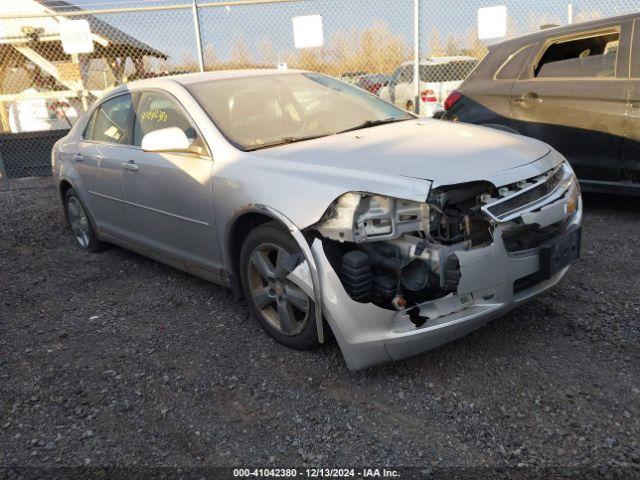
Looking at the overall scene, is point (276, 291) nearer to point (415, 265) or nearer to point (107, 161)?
point (415, 265)

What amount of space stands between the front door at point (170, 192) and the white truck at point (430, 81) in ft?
18.7

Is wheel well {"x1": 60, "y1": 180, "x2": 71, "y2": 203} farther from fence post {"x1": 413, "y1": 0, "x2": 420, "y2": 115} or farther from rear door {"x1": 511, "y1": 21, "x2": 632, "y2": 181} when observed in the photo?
fence post {"x1": 413, "y1": 0, "x2": 420, "y2": 115}

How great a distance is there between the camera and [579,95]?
5.18 meters

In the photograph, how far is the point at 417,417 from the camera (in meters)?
2.63

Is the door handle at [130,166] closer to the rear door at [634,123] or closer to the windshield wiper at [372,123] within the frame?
the windshield wiper at [372,123]

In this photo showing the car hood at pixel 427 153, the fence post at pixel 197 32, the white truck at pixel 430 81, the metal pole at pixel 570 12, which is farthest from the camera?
the white truck at pixel 430 81

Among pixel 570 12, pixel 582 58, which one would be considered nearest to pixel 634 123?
pixel 582 58

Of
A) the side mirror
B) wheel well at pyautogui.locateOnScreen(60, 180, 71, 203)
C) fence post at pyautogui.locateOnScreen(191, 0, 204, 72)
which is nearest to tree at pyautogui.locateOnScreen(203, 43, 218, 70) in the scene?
fence post at pyautogui.locateOnScreen(191, 0, 204, 72)

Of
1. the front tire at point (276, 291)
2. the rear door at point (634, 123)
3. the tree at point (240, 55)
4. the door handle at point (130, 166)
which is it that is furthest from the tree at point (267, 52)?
the front tire at point (276, 291)

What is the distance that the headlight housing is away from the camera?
2686mm

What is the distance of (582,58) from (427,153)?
322cm

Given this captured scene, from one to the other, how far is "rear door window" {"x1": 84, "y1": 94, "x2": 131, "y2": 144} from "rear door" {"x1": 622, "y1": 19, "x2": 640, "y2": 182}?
4.11m

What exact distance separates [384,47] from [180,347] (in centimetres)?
695

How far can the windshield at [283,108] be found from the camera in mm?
3676
